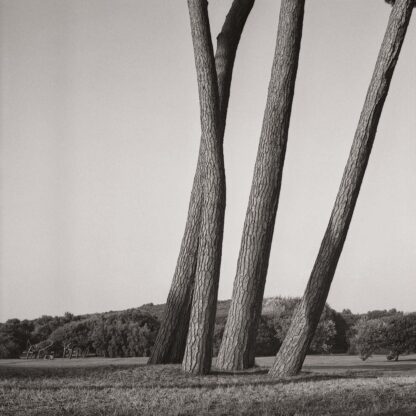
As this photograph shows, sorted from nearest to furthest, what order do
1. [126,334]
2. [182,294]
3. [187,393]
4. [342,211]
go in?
[187,393] < [342,211] < [182,294] < [126,334]

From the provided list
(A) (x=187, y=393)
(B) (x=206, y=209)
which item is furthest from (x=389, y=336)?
(A) (x=187, y=393)

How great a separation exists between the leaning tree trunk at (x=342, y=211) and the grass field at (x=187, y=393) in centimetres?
46

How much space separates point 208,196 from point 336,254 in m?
2.20

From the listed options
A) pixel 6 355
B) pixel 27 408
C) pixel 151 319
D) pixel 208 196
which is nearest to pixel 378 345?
pixel 151 319

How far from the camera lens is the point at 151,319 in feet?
65.7

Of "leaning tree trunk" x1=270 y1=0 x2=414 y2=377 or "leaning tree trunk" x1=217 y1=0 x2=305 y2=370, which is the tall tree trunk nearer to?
"leaning tree trunk" x1=217 y1=0 x2=305 y2=370

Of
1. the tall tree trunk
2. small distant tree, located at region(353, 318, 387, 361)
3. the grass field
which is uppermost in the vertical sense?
the tall tree trunk

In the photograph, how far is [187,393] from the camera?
7.60 m

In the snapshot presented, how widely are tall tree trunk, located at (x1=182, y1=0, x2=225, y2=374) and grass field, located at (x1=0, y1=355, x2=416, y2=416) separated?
509 millimetres

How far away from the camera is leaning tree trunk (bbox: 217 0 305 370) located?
10281mm

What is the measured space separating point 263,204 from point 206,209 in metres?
1.10

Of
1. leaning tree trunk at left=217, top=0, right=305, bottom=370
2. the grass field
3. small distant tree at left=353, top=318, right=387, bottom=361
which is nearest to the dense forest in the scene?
small distant tree at left=353, top=318, right=387, bottom=361

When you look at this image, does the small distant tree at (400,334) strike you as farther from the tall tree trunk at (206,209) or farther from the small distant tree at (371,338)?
the tall tree trunk at (206,209)

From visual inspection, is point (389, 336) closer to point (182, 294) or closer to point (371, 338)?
point (371, 338)
